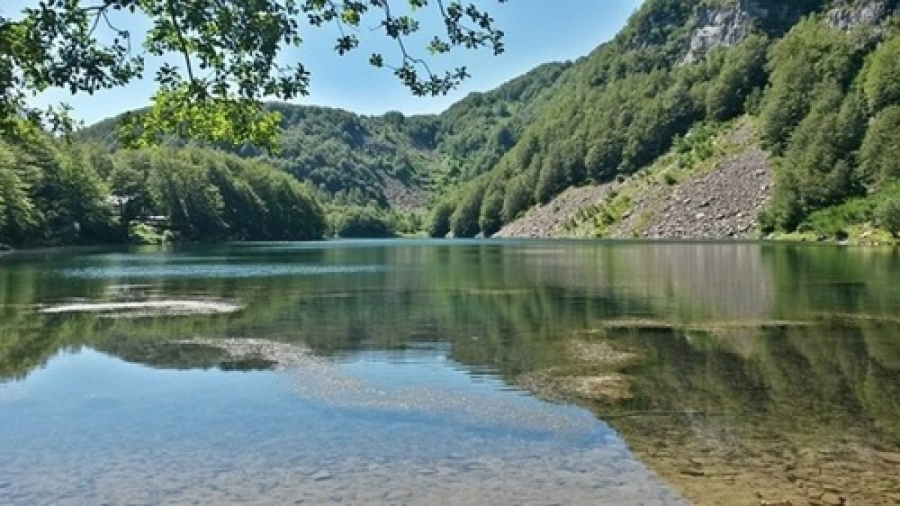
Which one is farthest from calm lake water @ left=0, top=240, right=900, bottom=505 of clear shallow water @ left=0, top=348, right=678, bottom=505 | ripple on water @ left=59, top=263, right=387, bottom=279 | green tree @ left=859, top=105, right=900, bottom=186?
green tree @ left=859, top=105, right=900, bottom=186

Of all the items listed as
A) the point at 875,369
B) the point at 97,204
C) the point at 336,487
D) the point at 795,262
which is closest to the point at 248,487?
the point at 336,487

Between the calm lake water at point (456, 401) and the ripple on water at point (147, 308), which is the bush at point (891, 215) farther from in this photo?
the ripple on water at point (147, 308)

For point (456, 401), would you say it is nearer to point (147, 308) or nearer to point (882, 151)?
point (147, 308)

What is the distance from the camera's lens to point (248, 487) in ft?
49.8

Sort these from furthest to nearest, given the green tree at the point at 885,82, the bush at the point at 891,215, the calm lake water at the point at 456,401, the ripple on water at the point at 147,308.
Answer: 1. the green tree at the point at 885,82
2. the bush at the point at 891,215
3. the ripple on water at the point at 147,308
4. the calm lake water at the point at 456,401

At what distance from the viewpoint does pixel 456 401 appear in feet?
74.5

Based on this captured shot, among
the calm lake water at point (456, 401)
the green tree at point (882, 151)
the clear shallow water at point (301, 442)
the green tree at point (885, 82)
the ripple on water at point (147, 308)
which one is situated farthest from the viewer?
the green tree at point (885, 82)

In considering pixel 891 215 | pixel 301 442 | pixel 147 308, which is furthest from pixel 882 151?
pixel 301 442

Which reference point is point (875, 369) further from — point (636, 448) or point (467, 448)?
point (467, 448)

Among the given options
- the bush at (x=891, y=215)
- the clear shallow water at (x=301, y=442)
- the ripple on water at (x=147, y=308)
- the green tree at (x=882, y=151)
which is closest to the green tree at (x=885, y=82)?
the green tree at (x=882, y=151)

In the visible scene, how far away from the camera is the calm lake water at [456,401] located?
1530cm

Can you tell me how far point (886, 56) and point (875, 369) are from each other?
178 meters

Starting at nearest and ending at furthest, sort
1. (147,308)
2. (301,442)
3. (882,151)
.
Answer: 1. (301,442)
2. (147,308)
3. (882,151)

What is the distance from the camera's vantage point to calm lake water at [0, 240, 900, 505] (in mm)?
15305
